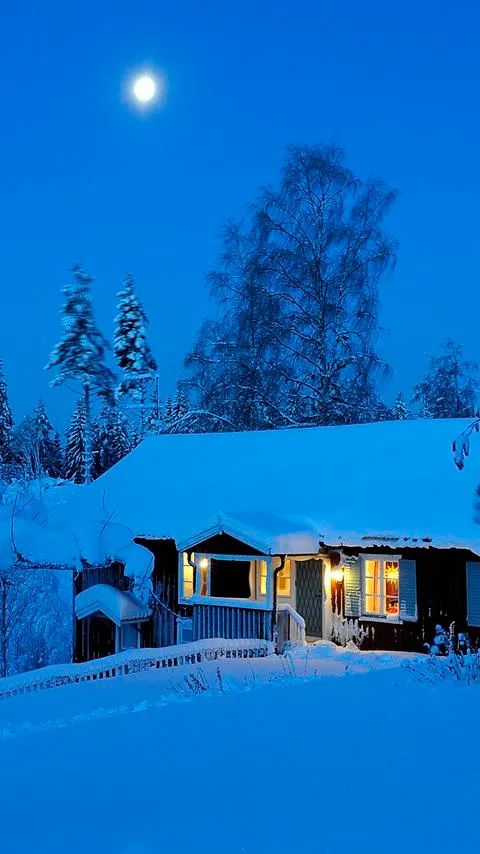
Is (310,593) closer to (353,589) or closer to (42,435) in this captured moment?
(353,589)

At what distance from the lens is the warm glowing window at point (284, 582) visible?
18.6m

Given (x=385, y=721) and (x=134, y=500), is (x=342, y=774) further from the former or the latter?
(x=134, y=500)

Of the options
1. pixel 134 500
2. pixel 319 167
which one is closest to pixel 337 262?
pixel 319 167

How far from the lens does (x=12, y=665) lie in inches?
797

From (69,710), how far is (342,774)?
5791 millimetres

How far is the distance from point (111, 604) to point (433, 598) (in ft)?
25.1

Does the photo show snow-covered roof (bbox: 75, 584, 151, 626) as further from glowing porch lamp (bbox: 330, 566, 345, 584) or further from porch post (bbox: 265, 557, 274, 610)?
glowing porch lamp (bbox: 330, 566, 345, 584)

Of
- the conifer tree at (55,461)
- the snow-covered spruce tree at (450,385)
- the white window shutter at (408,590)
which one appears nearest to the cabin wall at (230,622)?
the white window shutter at (408,590)

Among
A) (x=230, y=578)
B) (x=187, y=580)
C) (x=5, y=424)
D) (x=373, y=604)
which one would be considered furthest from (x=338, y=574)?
(x=5, y=424)

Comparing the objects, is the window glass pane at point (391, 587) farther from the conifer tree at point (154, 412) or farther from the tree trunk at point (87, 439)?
the conifer tree at point (154, 412)

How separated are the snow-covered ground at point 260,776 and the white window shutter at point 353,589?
29.9 ft

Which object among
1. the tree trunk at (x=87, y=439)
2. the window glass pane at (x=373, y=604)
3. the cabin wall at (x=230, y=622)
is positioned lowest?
the cabin wall at (x=230, y=622)

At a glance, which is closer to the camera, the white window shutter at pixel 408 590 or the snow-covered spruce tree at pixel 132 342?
the white window shutter at pixel 408 590

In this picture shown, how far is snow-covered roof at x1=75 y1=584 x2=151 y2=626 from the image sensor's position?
61.9 ft
